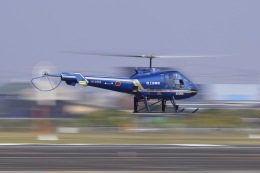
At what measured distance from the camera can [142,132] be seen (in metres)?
27.5

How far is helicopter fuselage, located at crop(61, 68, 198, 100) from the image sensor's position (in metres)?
31.5

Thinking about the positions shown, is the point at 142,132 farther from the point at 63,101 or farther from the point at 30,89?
the point at 30,89

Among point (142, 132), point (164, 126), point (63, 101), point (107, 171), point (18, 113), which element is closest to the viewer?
point (107, 171)

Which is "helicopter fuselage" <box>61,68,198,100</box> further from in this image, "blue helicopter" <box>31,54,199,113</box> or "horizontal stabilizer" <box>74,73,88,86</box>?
"horizontal stabilizer" <box>74,73,88,86</box>

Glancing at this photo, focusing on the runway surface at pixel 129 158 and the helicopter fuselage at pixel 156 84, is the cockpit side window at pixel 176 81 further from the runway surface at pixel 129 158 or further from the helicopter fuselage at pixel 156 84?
the runway surface at pixel 129 158

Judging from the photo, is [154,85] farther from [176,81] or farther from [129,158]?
[129,158]

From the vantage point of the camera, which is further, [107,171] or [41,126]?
[41,126]

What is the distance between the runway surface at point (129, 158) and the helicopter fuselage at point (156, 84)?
12.6m

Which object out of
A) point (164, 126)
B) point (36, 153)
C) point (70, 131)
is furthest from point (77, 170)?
point (164, 126)

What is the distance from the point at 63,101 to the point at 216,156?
788 inches

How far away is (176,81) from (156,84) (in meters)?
1.24

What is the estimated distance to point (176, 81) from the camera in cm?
3186

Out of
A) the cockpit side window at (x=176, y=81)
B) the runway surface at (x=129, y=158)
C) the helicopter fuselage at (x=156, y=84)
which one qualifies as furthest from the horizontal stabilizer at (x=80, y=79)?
the runway surface at (x=129, y=158)

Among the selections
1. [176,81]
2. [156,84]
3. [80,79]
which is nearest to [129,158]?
[80,79]
